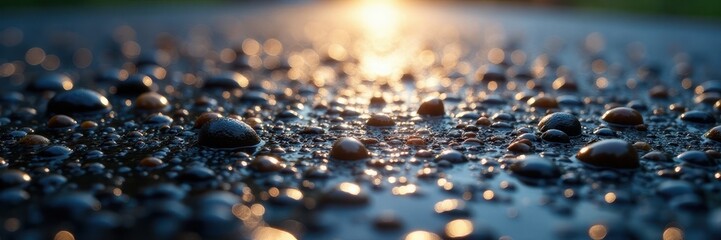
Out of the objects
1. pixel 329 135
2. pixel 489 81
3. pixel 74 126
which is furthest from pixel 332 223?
pixel 489 81

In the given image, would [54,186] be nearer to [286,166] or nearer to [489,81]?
[286,166]

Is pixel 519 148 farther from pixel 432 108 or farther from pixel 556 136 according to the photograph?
pixel 432 108

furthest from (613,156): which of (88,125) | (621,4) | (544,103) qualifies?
(621,4)

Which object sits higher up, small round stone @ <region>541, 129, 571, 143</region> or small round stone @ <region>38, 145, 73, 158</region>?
small round stone @ <region>541, 129, 571, 143</region>

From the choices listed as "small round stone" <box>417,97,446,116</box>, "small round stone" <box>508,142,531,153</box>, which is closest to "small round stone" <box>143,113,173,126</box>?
"small round stone" <box>417,97,446,116</box>

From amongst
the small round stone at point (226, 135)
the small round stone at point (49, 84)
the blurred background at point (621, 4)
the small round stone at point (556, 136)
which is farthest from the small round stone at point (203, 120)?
the blurred background at point (621, 4)

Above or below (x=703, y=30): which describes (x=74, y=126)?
below

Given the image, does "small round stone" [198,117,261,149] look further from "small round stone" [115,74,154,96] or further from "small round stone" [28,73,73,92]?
"small round stone" [28,73,73,92]
